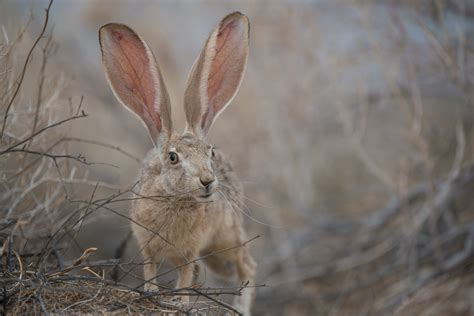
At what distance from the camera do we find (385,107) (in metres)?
7.35

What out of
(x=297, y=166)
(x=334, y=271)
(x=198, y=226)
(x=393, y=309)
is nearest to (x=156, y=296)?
(x=198, y=226)

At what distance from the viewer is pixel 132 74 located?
13.2 ft

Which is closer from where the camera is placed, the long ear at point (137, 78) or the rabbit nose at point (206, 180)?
the rabbit nose at point (206, 180)

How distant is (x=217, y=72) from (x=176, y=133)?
1.49 feet

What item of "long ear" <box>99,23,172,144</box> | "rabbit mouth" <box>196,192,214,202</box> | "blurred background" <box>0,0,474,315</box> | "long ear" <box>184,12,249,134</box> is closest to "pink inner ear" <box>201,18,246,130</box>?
"long ear" <box>184,12,249,134</box>

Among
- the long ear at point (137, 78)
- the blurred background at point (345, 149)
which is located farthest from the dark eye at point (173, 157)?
the blurred background at point (345, 149)

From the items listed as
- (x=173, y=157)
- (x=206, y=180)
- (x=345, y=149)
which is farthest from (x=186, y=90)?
(x=345, y=149)

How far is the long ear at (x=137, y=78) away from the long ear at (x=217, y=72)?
0.52ft

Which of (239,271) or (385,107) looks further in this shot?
(385,107)

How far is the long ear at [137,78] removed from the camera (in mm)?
3885

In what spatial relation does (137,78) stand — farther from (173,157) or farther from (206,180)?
(206,180)

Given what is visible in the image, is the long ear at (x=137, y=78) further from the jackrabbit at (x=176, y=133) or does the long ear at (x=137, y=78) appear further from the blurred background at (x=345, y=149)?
the blurred background at (x=345, y=149)

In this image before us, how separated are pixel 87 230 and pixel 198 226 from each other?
3.51 meters

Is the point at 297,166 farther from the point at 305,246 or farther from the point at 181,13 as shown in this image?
the point at 181,13
